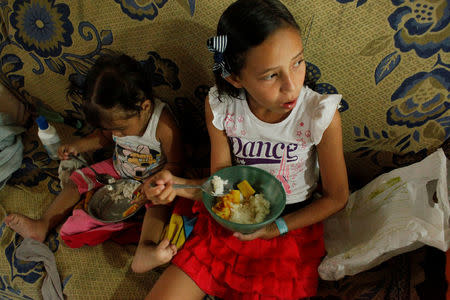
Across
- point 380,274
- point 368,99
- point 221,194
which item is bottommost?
point 380,274

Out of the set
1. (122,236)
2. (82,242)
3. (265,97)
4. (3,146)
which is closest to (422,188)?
(265,97)

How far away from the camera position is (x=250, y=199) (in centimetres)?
94

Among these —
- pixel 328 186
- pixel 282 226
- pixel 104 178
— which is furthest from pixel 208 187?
pixel 104 178

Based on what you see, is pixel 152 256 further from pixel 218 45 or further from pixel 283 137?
pixel 218 45

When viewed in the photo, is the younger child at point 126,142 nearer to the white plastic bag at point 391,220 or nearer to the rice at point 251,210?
the rice at point 251,210

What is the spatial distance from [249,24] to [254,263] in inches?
27.5

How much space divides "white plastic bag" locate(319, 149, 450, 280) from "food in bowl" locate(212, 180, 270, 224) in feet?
0.85

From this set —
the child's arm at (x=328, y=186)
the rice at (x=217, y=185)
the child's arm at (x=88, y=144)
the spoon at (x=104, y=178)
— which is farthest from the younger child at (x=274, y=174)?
the child's arm at (x=88, y=144)

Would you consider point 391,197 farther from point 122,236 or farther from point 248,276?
point 122,236

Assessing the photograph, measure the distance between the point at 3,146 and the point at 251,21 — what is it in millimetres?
1357

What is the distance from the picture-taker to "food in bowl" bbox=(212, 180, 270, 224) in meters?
0.87

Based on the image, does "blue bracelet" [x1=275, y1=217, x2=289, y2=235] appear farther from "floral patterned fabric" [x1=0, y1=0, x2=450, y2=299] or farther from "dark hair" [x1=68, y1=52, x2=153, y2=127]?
"dark hair" [x1=68, y1=52, x2=153, y2=127]

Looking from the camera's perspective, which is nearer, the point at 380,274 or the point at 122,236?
the point at 380,274

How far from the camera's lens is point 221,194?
36.2 inches
